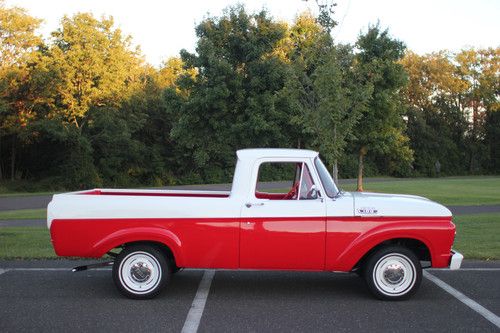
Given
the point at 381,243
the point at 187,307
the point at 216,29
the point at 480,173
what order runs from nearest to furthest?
the point at 187,307, the point at 381,243, the point at 216,29, the point at 480,173

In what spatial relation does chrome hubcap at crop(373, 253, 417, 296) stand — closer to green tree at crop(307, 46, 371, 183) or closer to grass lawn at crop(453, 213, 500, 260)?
Answer: grass lawn at crop(453, 213, 500, 260)

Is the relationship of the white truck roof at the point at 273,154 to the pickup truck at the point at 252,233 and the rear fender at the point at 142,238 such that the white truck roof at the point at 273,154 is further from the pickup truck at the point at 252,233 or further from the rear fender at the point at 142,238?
the rear fender at the point at 142,238

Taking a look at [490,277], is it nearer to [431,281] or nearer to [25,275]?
[431,281]

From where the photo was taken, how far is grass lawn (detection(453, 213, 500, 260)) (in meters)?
9.17

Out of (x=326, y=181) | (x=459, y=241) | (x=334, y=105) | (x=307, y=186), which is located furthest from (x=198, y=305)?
(x=334, y=105)

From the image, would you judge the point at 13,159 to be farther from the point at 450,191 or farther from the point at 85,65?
the point at 450,191

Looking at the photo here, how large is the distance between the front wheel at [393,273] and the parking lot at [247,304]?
0.46 feet

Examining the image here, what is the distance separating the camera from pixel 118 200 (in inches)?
245

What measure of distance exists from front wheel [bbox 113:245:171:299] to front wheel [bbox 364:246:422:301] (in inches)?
96.4

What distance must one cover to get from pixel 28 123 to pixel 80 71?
516 centimetres

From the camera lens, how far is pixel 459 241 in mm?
10547

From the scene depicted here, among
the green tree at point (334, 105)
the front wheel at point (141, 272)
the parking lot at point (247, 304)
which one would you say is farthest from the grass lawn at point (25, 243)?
the green tree at point (334, 105)

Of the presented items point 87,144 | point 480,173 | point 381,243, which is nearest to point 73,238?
point 381,243

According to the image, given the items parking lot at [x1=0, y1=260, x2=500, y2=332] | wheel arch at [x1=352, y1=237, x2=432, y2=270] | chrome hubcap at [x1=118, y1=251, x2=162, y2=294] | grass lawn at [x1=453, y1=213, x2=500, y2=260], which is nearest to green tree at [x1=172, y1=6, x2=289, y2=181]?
grass lawn at [x1=453, y1=213, x2=500, y2=260]
